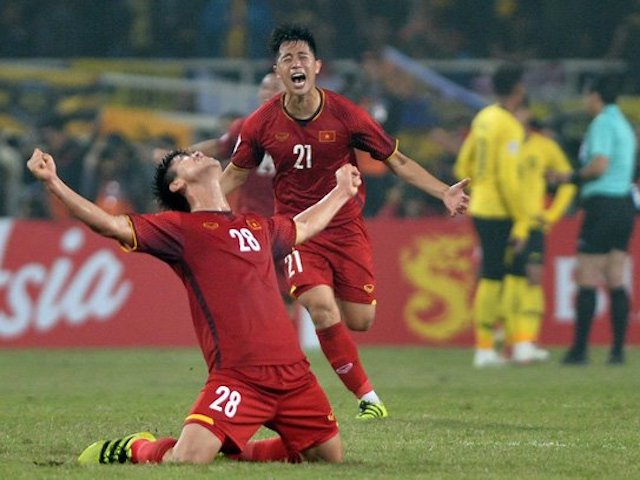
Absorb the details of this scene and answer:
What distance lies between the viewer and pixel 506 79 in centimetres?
1550

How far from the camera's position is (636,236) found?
1750 cm

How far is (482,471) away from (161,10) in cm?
1477

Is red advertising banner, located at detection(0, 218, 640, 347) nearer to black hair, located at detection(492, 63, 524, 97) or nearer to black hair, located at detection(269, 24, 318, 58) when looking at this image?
black hair, located at detection(492, 63, 524, 97)

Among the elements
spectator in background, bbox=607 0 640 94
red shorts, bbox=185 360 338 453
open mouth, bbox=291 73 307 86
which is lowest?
red shorts, bbox=185 360 338 453

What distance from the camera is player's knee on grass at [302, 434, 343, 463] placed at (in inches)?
297

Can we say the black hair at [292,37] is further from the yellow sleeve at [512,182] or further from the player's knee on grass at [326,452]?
the yellow sleeve at [512,182]

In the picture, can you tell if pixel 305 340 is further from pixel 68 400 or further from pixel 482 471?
pixel 482 471

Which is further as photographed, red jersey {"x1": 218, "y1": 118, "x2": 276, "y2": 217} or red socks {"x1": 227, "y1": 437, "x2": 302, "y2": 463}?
red jersey {"x1": 218, "y1": 118, "x2": 276, "y2": 217}

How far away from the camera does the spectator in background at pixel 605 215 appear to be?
1566 centimetres

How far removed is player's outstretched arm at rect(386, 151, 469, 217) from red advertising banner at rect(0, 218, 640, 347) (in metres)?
7.52

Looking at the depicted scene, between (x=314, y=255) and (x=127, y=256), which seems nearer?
(x=314, y=255)

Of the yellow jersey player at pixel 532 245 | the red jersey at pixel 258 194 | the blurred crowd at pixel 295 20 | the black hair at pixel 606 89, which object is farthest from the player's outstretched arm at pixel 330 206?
the blurred crowd at pixel 295 20

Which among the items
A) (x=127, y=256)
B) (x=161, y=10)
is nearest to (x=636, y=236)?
(x=127, y=256)

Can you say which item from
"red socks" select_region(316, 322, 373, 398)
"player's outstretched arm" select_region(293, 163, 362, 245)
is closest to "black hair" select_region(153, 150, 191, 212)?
"player's outstretched arm" select_region(293, 163, 362, 245)
